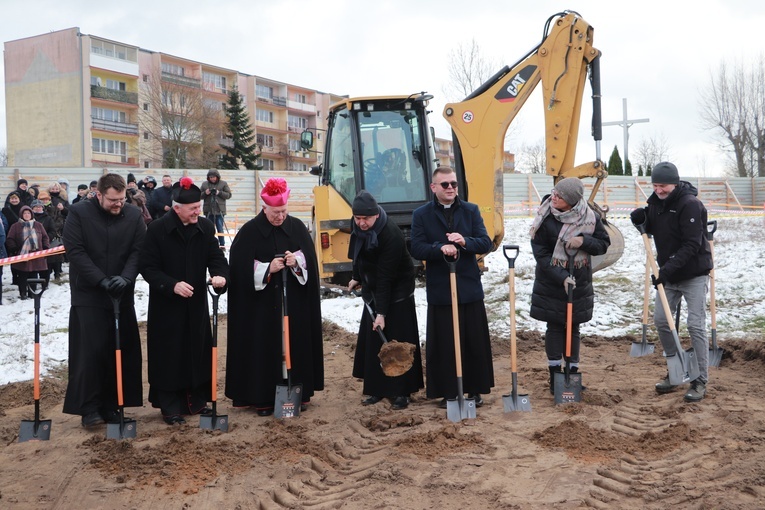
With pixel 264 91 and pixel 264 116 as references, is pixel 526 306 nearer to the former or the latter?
pixel 264 116

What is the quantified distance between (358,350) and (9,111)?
48.6 metres

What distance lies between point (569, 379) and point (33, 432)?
14.4 feet

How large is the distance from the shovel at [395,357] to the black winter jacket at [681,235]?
2.28 meters

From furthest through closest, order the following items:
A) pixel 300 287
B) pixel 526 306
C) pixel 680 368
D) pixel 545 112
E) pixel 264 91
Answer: pixel 264 91, pixel 526 306, pixel 545 112, pixel 300 287, pixel 680 368

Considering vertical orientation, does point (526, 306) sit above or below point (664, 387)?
above

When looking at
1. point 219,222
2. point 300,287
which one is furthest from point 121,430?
point 219,222

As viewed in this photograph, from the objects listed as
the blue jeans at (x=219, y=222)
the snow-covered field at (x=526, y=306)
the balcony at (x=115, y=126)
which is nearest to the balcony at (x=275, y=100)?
the balcony at (x=115, y=126)

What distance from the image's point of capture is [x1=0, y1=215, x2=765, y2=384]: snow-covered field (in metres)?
9.03

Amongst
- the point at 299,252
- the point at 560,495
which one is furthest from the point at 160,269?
the point at 560,495

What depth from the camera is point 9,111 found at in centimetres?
4781

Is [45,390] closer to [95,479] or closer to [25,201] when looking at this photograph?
[95,479]

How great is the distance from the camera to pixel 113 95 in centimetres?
4572

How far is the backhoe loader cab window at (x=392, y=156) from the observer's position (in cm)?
1058

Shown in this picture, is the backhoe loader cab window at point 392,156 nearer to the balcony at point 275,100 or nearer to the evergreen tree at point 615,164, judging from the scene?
the evergreen tree at point 615,164
